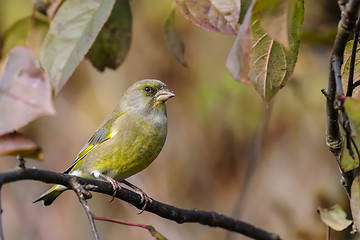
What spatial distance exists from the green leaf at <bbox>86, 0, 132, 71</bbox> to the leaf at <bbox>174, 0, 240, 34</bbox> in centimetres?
71

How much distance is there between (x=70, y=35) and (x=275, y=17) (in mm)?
1081

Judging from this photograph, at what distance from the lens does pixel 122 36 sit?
289 centimetres

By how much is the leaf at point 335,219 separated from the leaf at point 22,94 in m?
1.33

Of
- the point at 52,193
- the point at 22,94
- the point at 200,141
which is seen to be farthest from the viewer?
the point at 200,141

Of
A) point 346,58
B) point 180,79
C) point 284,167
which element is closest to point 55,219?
point 180,79

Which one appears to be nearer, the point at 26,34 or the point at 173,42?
the point at 173,42

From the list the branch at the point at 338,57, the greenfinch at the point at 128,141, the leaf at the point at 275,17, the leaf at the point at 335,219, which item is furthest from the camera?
the greenfinch at the point at 128,141

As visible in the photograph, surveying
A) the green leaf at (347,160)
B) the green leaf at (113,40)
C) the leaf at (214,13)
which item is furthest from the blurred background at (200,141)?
the green leaf at (347,160)

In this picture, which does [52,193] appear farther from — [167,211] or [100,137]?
[167,211]

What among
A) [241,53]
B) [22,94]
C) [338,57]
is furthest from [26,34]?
[338,57]

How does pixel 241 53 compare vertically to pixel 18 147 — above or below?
above

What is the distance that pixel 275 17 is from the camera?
58.4 inches

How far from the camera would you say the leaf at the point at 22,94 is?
155 cm

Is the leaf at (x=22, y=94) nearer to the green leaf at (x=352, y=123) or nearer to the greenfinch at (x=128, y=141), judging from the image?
the green leaf at (x=352, y=123)
